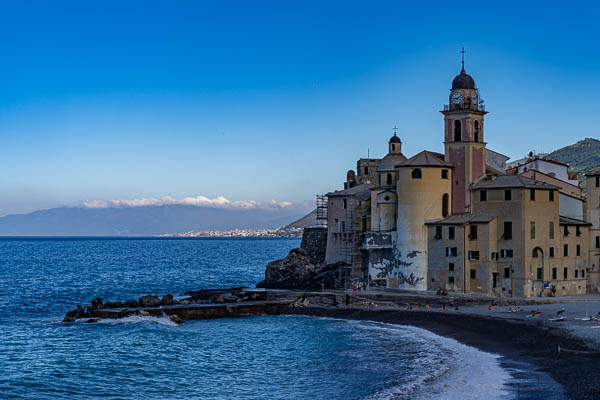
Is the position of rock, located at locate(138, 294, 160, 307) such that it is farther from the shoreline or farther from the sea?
the shoreline

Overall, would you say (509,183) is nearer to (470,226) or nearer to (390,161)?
(470,226)

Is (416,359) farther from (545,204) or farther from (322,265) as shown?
(322,265)

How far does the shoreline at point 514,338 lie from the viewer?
35750 mm

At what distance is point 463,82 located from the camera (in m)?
68.1

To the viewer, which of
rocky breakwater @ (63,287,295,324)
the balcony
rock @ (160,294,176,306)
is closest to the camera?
rocky breakwater @ (63,287,295,324)

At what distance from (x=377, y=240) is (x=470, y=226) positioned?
9.22 m

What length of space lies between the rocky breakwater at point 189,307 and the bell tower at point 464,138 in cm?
1793

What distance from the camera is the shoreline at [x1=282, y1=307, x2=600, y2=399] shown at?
3575 centimetres

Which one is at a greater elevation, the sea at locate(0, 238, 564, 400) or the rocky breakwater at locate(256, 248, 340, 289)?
the rocky breakwater at locate(256, 248, 340, 289)

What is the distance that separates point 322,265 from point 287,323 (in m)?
19.5

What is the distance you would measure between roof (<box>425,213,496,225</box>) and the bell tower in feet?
4.56

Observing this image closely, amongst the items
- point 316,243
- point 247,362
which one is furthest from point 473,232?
point 316,243

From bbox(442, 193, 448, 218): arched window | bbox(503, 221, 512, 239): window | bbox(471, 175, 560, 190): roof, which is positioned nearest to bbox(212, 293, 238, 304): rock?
bbox(442, 193, 448, 218): arched window

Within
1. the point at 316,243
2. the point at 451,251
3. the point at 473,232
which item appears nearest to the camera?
the point at 473,232
